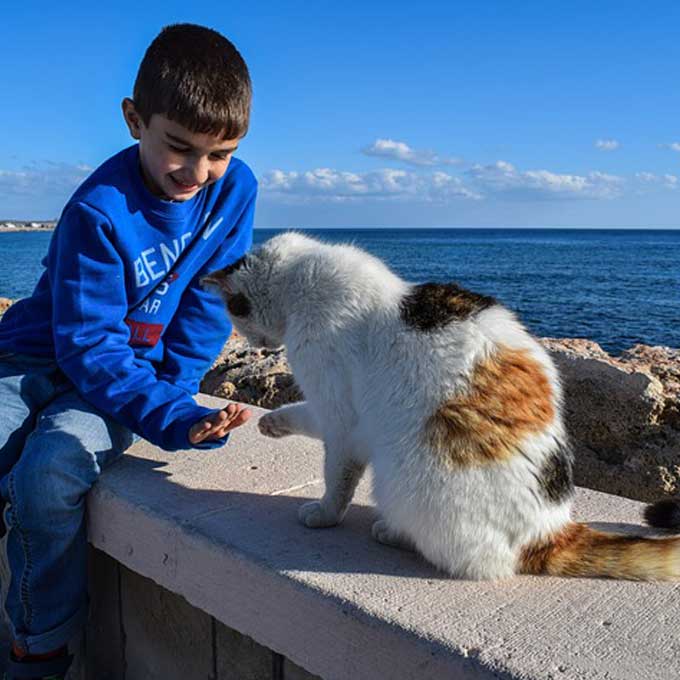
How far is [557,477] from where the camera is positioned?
5.96 ft

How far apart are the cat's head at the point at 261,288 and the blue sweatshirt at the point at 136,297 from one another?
34 cm

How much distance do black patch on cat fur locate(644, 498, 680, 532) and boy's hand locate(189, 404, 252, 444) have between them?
1240mm

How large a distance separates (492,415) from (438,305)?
35 centimetres

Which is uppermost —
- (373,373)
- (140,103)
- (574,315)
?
(140,103)

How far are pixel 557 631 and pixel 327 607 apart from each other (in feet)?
1.69

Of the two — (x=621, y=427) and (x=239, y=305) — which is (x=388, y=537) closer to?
(x=239, y=305)

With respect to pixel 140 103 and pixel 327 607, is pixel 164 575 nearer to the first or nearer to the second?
pixel 327 607

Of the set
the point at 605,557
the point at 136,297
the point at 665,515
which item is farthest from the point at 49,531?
the point at 665,515

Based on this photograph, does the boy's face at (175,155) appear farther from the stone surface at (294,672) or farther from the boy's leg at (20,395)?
the stone surface at (294,672)

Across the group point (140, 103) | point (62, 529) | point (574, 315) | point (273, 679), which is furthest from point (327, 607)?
point (574, 315)

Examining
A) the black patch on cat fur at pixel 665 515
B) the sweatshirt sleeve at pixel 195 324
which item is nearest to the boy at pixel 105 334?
the sweatshirt sleeve at pixel 195 324

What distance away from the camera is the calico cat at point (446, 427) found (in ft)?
5.70

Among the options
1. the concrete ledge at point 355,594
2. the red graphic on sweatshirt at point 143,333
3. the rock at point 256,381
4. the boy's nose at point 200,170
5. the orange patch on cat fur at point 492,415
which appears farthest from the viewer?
the rock at point 256,381

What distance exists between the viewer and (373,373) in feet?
6.21
